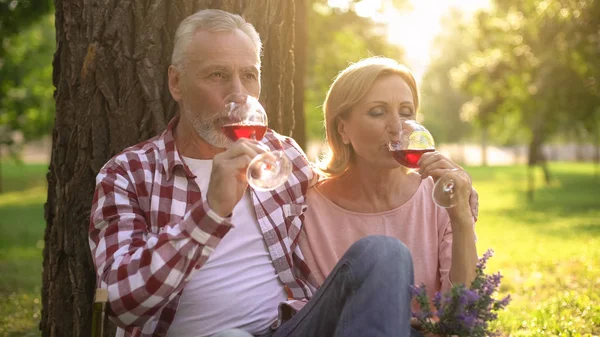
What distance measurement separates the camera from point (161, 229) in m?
3.58

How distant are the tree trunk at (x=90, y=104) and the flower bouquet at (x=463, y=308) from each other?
2100mm

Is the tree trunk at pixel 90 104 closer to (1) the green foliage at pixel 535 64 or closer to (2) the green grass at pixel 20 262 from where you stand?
(2) the green grass at pixel 20 262

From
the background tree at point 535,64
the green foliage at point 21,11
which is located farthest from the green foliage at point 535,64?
the green foliage at point 21,11

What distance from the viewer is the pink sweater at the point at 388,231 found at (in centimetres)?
422

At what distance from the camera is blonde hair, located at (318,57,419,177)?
4207 millimetres

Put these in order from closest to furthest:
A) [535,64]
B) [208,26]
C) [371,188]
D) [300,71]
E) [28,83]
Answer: [208,26] → [371,188] → [300,71] → [535,64] → [28,83]

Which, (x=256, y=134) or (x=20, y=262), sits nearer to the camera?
(x=256, y=134)

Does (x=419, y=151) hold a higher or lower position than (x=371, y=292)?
higher

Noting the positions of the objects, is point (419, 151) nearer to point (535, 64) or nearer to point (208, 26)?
point (208, 26)

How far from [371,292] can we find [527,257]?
11.4m

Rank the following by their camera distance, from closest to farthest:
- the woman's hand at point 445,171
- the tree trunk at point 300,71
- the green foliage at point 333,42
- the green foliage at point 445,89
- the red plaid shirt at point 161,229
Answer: the red plaid shirt at point 161,229
the woman's hand at point 445,171
the tree trunk at point 300,71
the green foliage at point 333,42
the green foliage at point 445,89

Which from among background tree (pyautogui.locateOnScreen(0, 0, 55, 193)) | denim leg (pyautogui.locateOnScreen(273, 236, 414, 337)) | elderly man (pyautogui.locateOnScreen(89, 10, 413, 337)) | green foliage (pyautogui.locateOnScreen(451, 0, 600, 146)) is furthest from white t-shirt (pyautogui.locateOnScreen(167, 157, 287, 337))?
background tree (pyautogui.locateOnScreen(0, 0, 55, 193))

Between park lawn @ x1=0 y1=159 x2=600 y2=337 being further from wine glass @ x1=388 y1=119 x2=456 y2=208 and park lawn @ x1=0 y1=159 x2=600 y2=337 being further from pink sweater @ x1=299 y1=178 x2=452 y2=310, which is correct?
wine glass @ x1=388 y1=119 x2=456 y2=208

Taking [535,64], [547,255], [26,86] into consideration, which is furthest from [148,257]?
[26,86]
